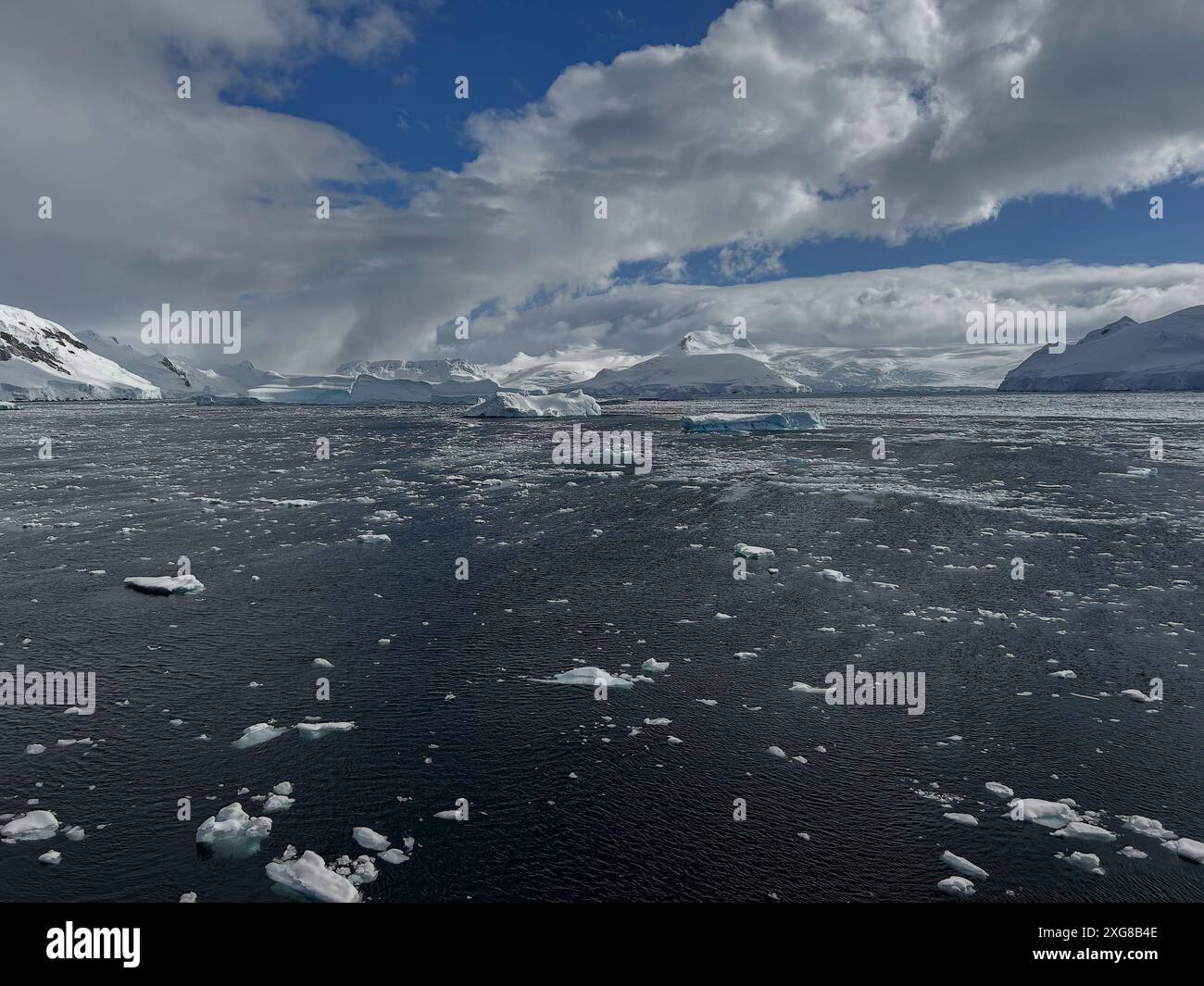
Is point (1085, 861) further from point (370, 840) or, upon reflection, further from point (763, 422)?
point (763, 422)

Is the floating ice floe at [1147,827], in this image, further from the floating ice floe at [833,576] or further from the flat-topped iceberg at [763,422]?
the flat-topped iceberg at [763,422]

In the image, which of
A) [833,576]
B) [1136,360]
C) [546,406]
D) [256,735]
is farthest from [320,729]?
[1136,360]

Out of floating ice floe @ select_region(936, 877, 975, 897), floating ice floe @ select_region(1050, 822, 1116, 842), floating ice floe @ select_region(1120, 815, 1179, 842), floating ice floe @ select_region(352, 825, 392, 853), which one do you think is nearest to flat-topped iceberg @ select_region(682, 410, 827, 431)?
floating ice floe @ select_region(1120, 815, 1179, 842)

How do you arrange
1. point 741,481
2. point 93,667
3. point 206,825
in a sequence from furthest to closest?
point 741,481
point 93,667
point 206,825

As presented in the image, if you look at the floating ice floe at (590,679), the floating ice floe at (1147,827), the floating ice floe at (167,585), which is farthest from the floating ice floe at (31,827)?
the floating ice floe at (1147,827)
